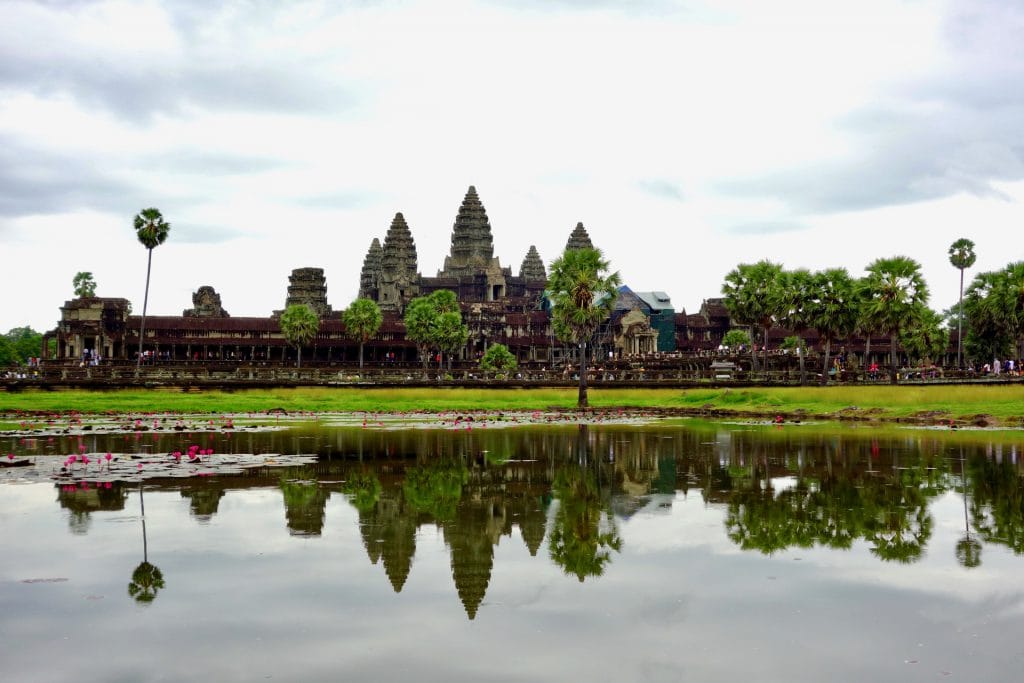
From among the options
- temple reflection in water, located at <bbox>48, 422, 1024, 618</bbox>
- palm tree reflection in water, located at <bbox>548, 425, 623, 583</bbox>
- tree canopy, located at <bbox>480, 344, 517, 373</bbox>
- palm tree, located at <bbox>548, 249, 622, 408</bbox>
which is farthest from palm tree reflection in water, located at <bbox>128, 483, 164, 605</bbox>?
tree canopy, located at <bbox>480, 344, 517, 373</bbox>

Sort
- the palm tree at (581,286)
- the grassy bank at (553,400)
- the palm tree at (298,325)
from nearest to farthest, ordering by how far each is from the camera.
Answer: the grassy bank at (553,400) → the palm tree at (581,286) → the palm tree at (298,325)

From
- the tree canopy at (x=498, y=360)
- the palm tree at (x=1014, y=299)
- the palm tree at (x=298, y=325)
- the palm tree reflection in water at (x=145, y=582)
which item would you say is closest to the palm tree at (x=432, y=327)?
the tree canopy at (x=498, y=360)

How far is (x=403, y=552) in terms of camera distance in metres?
11.6

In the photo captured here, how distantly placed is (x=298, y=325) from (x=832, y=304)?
68.0 metres

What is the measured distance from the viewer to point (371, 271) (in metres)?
190

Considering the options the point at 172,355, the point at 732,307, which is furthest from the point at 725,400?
the point at 172,355

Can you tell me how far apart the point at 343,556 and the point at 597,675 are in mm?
4839

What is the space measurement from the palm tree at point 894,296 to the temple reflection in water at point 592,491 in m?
46.2

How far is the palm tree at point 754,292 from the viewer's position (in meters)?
85.5

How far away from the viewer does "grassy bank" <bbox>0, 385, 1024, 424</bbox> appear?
4266 centimetres

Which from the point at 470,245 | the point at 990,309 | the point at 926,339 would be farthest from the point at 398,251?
the point at 990,309

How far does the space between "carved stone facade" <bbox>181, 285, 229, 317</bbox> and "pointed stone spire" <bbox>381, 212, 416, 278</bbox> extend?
→ 3017 cm

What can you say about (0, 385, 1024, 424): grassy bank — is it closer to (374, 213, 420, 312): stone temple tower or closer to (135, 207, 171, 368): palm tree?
(135, 207, 171, 368): palm tree

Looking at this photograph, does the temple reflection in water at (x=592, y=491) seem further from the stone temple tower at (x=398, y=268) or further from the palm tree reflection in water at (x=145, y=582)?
the stone temple tower at (x=398, y=268)
